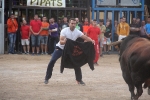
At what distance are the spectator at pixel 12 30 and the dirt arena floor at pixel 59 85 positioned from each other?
17.0ft

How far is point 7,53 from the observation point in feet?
84.6

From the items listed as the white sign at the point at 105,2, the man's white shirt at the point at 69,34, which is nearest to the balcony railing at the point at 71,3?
the white sign at the point at 105,2

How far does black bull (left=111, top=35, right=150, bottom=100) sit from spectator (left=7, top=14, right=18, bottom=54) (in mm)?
14020

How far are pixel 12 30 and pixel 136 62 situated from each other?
15775 millimetres

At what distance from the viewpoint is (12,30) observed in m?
25.0

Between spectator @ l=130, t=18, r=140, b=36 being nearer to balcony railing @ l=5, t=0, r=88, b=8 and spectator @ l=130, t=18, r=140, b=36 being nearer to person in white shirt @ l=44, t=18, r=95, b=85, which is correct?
balcony railing @ l=5, t=0, r=88, b=8

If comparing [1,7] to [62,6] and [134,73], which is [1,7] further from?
[134,73]

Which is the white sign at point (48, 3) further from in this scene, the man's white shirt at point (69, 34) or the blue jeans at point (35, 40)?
the man's white shirt at point (69, 34)

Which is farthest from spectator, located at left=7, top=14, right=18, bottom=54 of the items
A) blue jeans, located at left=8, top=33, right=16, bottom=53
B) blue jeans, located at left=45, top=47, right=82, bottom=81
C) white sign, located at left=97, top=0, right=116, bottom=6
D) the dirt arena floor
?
blue jeans, located at left=45, top=47, right=82, bottom=81

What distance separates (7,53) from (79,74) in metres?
12.6

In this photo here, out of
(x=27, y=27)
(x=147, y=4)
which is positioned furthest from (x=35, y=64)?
(x=147, y=4)

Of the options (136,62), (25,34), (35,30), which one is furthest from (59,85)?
(25,34)

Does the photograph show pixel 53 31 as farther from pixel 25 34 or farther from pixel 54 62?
pixel 54 62

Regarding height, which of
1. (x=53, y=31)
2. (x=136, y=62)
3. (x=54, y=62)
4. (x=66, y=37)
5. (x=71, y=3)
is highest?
(x=71, y=3)
